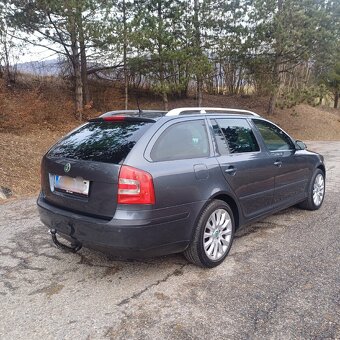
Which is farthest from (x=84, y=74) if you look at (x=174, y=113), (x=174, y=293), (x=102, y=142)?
(x=174, y=293)

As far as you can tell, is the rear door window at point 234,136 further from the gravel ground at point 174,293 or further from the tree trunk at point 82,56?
the tree trunk at point 82,56

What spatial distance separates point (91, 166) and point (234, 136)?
1797mm

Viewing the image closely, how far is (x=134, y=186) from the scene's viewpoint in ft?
10.1

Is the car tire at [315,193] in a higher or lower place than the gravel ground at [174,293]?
higher

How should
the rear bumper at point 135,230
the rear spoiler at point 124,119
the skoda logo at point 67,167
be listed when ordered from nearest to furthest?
the rear bumper at point 135,230 → the skoda logo at point 67,167 → the rear spoiler at point 124,119

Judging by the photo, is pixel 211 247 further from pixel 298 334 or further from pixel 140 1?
pixel 140 1

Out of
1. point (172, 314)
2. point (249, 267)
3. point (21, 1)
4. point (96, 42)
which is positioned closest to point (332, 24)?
point (96, 42)

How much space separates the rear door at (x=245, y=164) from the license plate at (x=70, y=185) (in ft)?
4.61

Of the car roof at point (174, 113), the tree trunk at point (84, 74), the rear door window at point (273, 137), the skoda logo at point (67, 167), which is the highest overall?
the tree trunk at point (84, 74)

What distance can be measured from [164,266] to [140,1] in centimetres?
1406

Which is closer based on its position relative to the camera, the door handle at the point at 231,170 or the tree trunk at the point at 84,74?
the door handle at the point at 231,170

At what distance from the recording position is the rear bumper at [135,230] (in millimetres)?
3061

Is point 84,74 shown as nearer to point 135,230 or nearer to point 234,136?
point 234,136

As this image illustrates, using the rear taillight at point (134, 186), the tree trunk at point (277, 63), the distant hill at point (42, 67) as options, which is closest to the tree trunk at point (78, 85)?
the distant hill at point (42, 67)
